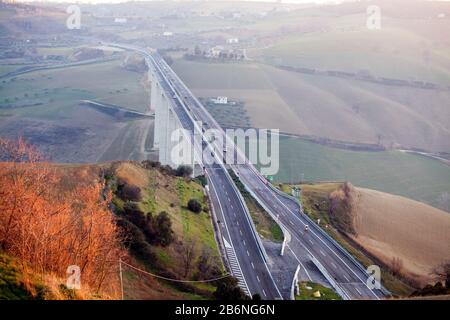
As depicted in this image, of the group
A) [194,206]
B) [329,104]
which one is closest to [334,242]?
[194,206]

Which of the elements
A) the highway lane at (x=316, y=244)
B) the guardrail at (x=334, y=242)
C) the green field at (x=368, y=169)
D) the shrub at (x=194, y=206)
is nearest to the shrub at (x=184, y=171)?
the shrub at (x=194, y=206)

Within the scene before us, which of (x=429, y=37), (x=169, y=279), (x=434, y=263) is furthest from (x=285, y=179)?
(x=429, y=37)

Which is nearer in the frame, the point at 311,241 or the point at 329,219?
the point at 311,241

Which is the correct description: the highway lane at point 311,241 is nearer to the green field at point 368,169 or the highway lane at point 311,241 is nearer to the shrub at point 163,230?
the shrub at point 163,230

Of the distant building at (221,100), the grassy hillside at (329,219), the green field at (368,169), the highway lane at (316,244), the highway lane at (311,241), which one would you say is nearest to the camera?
the highway lane at (316,244)

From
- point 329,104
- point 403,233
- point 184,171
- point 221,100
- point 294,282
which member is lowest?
point 403,233

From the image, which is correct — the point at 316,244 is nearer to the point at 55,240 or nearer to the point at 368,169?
the point at 55,240
